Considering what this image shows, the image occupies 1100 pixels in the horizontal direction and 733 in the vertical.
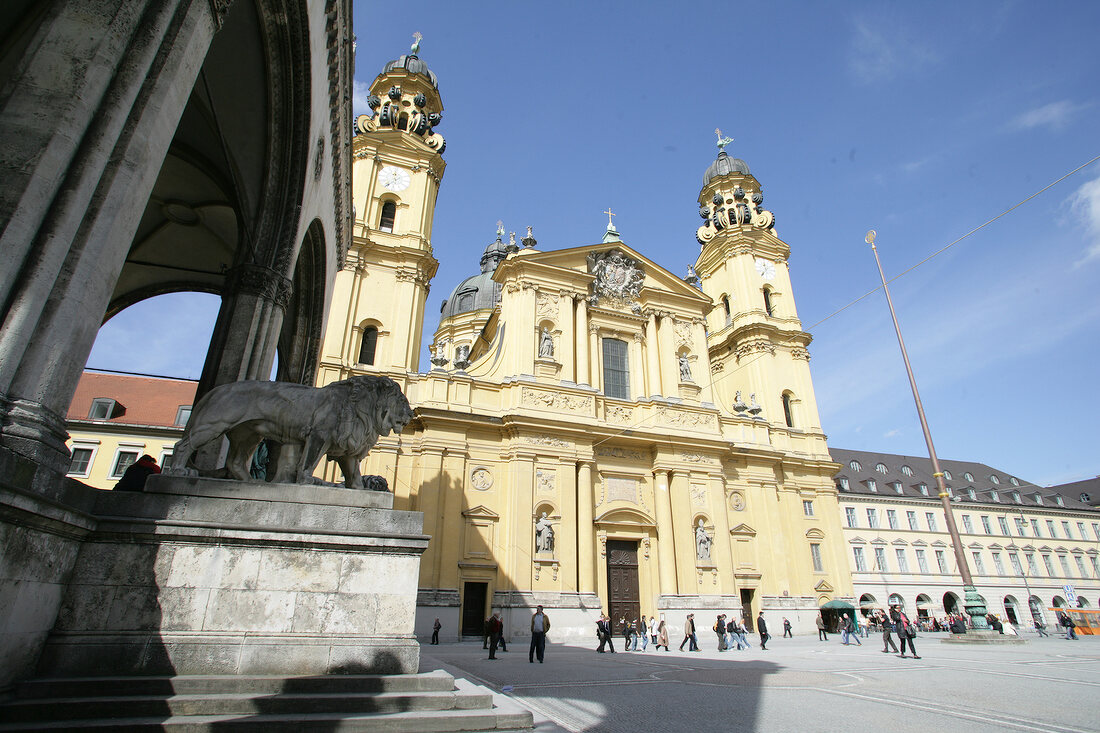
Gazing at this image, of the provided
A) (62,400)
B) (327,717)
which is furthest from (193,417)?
(327,717)

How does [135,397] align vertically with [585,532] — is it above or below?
above

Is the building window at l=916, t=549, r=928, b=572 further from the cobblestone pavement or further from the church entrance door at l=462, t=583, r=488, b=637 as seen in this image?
the church entrance door at l=462, t=583, r=488, b=637

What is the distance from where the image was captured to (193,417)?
18.8 feet

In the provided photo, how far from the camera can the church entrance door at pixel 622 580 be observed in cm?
2178

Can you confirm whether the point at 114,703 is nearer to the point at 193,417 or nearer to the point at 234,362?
the point at 193,417

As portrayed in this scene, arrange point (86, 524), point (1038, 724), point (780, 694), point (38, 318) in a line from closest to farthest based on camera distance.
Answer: point (38, 318), point (86, 524), point (1038, 724), point (780, 694)

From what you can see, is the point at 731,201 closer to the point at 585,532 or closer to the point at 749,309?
the point at 749,309

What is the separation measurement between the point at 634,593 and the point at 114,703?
2073 centimetres

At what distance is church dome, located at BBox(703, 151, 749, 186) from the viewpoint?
124 feet

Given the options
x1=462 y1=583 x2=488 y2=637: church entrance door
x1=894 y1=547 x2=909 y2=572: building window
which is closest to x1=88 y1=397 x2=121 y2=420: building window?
x1=462 y1=583 x2=488 y2=637: church entrance door

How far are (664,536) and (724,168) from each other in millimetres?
26722

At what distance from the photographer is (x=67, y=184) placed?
3932 millimetres

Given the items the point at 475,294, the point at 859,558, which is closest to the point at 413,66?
the point at 475,294

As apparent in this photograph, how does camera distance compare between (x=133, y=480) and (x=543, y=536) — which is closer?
(x=133, y=480)
